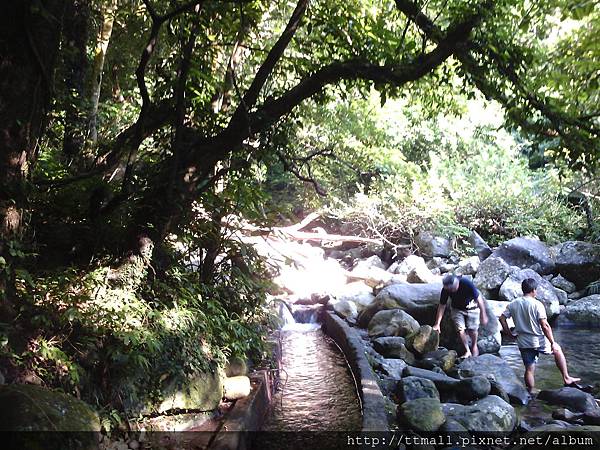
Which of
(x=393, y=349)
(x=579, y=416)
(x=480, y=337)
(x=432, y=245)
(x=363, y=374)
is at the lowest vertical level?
(x=579, y=416)

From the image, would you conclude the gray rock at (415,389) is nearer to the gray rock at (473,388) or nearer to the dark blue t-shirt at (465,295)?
the gray rock at (473,388)

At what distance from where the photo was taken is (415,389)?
253 inches

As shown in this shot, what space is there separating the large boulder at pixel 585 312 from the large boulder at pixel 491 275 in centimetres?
182

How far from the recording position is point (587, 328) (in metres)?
11.5

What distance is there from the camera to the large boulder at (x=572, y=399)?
6.24 m

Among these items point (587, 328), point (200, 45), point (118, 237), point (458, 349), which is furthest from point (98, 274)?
point (587, 328)

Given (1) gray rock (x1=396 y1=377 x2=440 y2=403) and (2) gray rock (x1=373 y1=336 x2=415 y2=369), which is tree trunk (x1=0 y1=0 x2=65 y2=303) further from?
(2) gray rock (x1=373 y1=336 x2=415 y2=369)

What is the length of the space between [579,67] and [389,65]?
1889 mm

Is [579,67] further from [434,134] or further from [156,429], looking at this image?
[434,134]

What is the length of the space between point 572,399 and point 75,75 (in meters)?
8.85

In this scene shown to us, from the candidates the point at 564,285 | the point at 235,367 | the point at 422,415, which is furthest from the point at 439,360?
the point at 564,285

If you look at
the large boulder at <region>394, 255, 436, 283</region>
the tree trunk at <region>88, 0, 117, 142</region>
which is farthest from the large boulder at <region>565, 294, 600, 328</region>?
the tree trunk at <region>88, 0, 117, 142</region>

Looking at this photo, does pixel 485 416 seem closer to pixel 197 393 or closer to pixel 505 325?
pixel 197 393

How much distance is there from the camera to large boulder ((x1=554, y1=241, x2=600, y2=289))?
46.0ft
